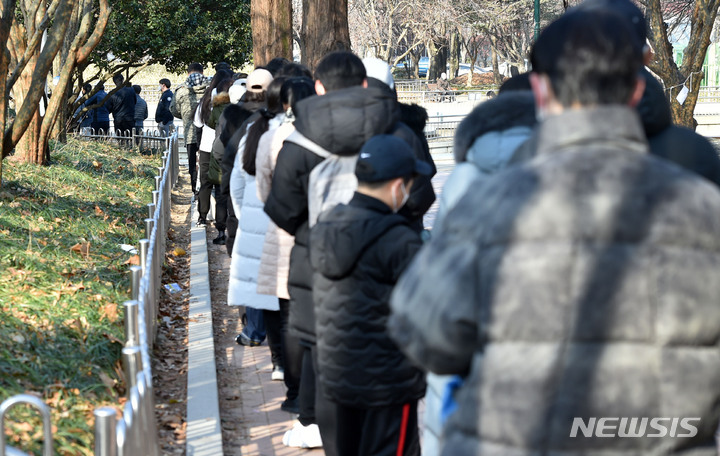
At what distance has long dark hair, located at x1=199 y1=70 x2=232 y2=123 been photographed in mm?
10844

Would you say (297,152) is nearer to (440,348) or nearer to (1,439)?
(1,439)

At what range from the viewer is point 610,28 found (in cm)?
214

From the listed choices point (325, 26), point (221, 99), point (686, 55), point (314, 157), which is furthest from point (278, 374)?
point (686, 55)

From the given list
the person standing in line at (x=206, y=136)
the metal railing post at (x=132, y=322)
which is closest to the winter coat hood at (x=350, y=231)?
the metal railing post at (x=132, y=322)

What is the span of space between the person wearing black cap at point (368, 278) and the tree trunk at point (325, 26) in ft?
28.0

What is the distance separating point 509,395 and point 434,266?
0.33 m

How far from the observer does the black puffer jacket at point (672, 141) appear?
319cm

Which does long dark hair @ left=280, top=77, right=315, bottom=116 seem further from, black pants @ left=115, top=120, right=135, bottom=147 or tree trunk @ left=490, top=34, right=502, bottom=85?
tree trunk @ left=490, top=34, right=502, bottom=85

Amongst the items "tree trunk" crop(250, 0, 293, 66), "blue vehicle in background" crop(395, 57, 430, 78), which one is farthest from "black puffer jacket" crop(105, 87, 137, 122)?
"blue vehicle in background" crop(395, 57, 430, 78)

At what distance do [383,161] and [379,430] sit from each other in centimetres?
112

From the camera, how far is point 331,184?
4.70 metres

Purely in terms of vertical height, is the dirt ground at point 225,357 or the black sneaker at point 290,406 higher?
the black sneaker at point 290,406

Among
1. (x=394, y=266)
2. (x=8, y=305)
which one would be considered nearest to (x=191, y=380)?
(x=8, y=305)

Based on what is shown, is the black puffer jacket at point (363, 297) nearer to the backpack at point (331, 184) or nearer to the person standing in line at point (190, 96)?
the backpack at point (331, 184)
